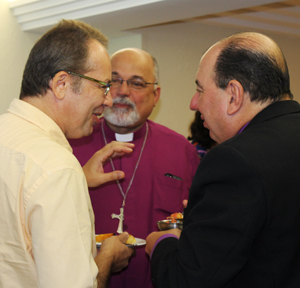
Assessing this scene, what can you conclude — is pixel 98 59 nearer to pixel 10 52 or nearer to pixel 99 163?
pixel 99 163

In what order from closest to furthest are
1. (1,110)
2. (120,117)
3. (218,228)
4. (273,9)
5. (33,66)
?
(218,228), (33,66), (120,117), (1,110), (273,9)

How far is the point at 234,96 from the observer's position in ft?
5.25

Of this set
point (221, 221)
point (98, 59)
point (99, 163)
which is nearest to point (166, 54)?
point (99, 163)

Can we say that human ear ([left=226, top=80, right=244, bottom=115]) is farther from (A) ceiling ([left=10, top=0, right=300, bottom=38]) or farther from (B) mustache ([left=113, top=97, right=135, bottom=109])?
(A) ceiling ([left=10, top=0, right=300, bottom=38])

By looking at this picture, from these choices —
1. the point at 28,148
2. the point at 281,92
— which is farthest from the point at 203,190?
the point at 28,148

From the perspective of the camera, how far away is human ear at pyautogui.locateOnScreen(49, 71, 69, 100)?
168cm

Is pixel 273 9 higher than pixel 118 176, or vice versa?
pixel 273 9

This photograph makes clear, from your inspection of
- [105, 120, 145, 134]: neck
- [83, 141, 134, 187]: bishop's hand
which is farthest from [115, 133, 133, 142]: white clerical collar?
[83, 141, 134, 187]: bishop's hand

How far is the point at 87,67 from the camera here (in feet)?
5.82

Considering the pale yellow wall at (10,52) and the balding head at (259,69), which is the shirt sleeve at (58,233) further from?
the pale yellow wall at (10,52)

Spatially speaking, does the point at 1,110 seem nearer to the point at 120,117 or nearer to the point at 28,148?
the point at 120,117

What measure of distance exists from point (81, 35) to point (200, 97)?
2.02 ft

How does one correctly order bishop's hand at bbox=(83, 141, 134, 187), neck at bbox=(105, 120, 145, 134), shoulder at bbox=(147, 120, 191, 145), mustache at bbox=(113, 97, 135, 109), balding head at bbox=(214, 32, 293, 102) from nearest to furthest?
balding head at bbox=(214, 32, 293, 102) < bishop's hand at bbox=(83, 141, 134, 187) < mustache at bbox=(113, 97, 135, 109) < neck at bbox=(105, 120, 145, 134) < shoulder at bbox=(147, 120, 191, 145)

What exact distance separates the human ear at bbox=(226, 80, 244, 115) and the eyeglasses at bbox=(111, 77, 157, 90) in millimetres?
1390
